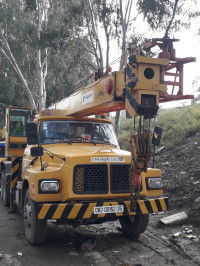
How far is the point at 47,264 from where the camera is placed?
480 cm

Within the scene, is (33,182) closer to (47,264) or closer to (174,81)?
(47,264)

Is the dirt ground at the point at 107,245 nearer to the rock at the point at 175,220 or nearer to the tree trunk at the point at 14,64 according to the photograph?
the rock at the point at 175,220

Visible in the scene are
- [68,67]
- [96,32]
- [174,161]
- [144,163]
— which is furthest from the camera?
[68,67]

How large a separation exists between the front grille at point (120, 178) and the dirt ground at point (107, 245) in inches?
39.5

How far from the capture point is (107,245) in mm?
5609

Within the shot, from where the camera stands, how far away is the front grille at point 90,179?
201 inches

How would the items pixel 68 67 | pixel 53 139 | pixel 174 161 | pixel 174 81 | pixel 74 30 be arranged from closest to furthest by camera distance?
pixel 174 81, pixel 53 139, pixel 174 161, pixel 74 30, pixel 68 67

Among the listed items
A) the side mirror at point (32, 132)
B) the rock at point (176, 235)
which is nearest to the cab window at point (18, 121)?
the side mirror at point (32, 132)

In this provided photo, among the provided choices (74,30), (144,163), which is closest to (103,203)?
(144,163)

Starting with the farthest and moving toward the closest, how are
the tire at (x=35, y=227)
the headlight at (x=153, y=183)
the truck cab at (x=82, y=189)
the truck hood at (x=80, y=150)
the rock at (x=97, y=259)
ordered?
the headlight at (x=153, y=183) < the truck hood at (x=80, y=150) < the tire at (x=35, y=227) < the truck cab at (x=82, y=189) < the rock at (x=97, y=259)

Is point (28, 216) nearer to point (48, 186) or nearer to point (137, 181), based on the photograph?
point (48, 186)

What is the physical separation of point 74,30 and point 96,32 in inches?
94.6

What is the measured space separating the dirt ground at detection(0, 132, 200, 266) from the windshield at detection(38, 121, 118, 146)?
5.75ft

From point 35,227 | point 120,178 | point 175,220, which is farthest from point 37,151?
point 175,220
